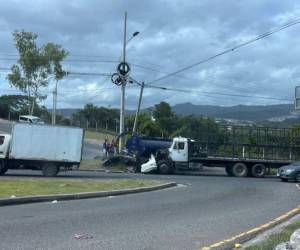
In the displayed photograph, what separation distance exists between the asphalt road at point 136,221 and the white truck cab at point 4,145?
11754 mm

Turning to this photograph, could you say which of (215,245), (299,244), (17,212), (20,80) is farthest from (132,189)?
(20,80)

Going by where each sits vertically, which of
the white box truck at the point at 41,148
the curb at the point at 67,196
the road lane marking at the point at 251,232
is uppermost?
the white box truck at the point at 41,148

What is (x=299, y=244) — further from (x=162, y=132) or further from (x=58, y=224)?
(x=162, y=132)

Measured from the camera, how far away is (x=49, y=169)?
1193 inches

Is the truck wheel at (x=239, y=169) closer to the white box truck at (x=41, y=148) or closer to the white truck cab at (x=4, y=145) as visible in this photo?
the white box truck at (x=41, y=148)

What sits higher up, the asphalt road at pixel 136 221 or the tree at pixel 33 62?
the tree at pixel 33 62

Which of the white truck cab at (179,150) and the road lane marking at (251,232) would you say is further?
the white truck cab at (179,150)

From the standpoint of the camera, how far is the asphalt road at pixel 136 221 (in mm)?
10008

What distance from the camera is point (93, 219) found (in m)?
Result: 12.9

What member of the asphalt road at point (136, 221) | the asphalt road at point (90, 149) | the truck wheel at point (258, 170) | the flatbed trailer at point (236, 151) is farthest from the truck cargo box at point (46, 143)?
the asphalt road at point (90, 149)

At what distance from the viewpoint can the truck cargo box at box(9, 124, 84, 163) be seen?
29.6 m

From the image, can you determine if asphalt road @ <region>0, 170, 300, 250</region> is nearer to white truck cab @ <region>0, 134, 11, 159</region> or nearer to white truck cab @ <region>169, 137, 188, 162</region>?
white truck cab @ <region>0, 134, 11, 159</region>

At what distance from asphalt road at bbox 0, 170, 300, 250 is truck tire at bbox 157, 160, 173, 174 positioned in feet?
59.1

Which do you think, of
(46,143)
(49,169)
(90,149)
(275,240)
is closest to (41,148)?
(46,143)
